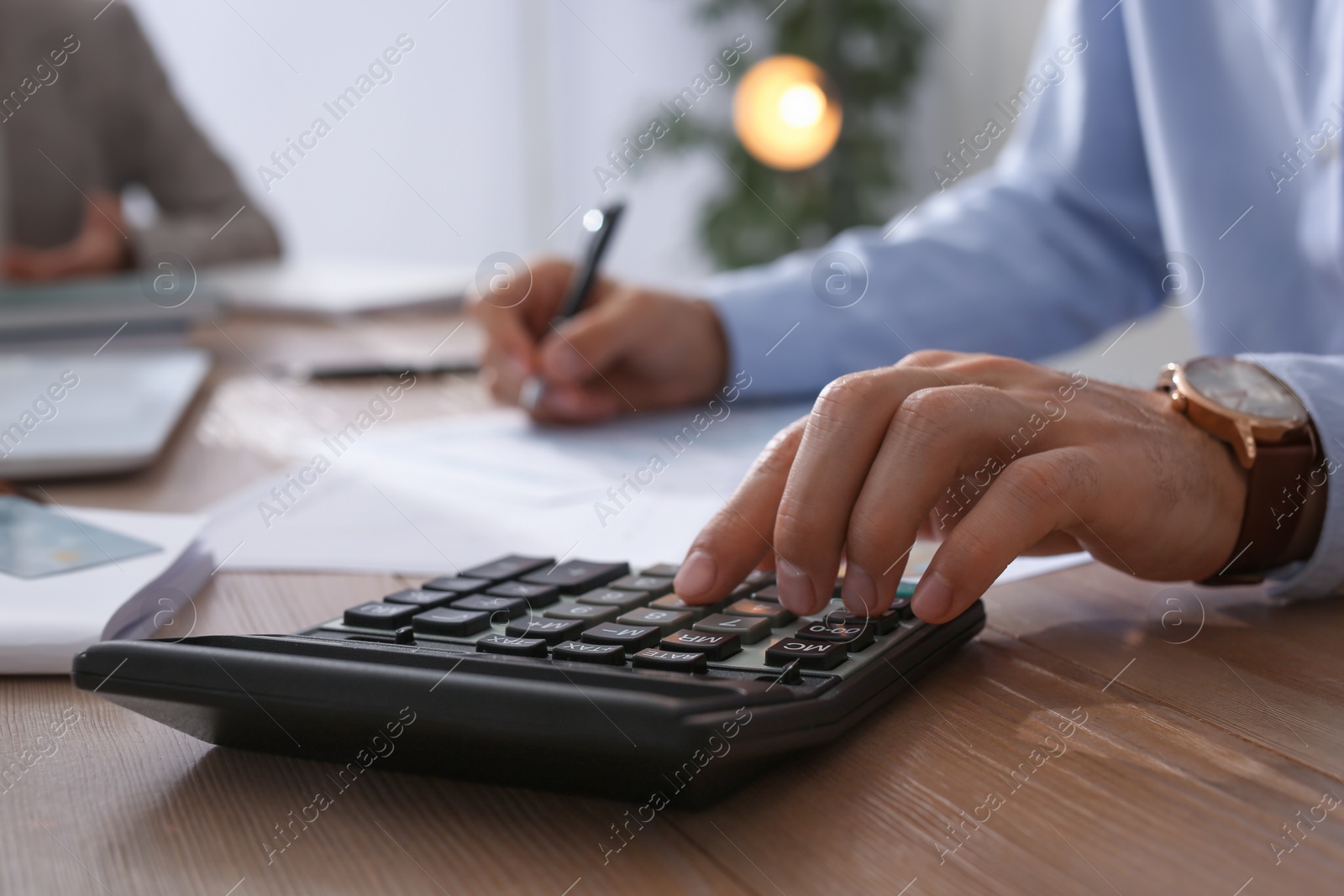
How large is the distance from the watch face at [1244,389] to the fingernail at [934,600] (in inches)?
7.3

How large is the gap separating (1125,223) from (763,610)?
2.42 ft

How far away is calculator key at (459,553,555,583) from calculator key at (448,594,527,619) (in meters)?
0.03

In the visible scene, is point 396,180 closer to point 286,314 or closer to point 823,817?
point 286,314

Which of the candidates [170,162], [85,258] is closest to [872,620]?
[85,258]

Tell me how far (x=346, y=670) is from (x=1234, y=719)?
0.27 metres

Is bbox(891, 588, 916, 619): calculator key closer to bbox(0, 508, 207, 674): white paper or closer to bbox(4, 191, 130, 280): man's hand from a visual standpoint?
bbox(0, 508, 207, 674): white paper

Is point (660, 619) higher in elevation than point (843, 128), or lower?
lower

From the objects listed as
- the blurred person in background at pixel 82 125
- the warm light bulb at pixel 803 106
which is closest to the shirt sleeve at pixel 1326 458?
the blurred person in background at pixel 82 125

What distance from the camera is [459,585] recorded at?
1.38ft

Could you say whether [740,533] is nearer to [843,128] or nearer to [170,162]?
[170,162]

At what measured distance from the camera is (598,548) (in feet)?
1.85

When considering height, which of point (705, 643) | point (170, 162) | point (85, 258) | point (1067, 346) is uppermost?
point (170, 162)

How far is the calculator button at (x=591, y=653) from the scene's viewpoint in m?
0.34

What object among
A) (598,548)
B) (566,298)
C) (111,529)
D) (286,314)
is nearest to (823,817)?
(598,548)
